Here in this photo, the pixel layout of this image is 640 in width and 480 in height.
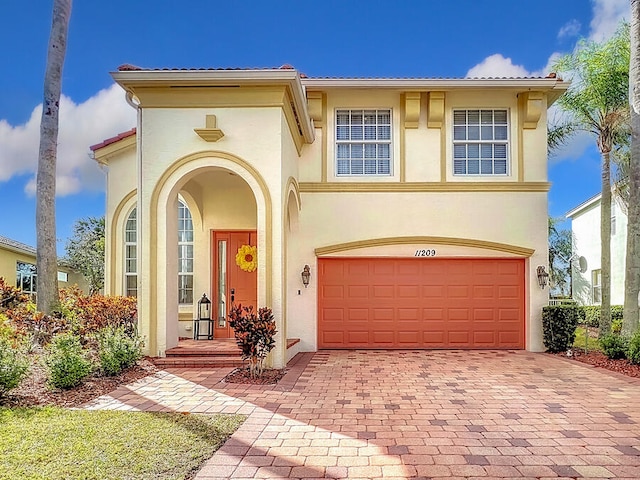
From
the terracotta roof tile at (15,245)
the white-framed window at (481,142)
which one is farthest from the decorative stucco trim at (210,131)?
the terracotta roof tile at (15,245)

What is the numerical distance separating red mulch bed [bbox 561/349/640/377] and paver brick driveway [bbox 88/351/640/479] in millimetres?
528

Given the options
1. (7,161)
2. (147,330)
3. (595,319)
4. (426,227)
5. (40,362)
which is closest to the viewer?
(40,362)

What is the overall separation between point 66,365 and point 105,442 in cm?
254

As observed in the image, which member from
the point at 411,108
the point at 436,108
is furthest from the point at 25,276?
the point at 436,108

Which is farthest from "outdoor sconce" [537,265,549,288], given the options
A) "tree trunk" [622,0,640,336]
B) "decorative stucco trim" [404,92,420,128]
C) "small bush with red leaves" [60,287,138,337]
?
"small bush with red leaves" [60,287,138,337]

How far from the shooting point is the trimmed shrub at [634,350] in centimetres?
905

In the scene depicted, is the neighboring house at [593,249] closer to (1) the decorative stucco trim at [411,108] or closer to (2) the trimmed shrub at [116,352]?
(1) the decorative stucco trim at [411,108]

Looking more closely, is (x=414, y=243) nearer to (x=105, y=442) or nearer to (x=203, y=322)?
(x=203, y=322)

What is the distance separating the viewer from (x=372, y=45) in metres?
18.3

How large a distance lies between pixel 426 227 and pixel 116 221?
7.92 m

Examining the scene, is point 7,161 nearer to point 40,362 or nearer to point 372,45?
point 372,45

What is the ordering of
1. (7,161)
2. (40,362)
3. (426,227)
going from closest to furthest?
(40,362) < (426,227) < (7,161)

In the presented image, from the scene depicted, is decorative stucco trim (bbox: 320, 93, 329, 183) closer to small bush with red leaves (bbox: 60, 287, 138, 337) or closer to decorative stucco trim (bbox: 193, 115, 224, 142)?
decorative stucco trim (bbox: 193, 115, 224, 142)

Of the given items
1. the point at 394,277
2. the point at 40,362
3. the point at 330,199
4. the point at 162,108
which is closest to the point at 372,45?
the point at 330,199
